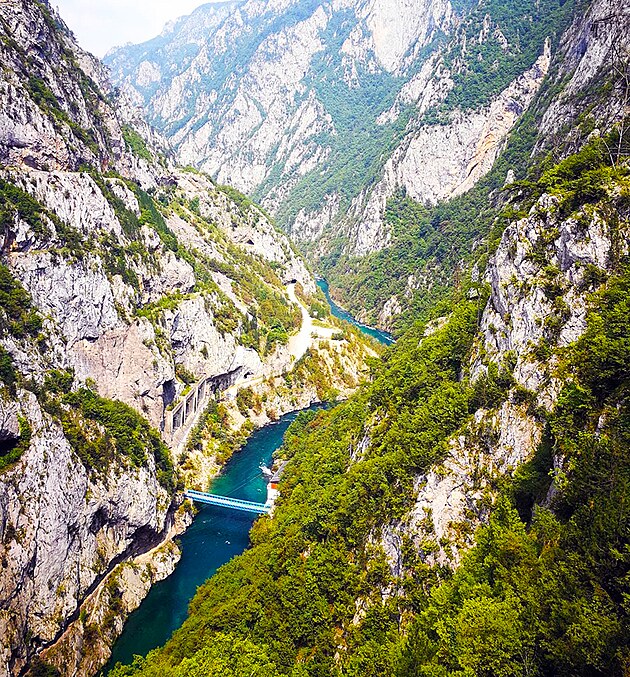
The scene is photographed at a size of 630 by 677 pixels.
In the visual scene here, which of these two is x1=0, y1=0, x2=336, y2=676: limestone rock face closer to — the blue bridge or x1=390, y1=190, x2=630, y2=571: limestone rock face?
the blue bridge

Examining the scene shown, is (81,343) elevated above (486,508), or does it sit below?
above

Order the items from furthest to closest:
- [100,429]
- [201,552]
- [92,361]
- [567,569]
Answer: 1. [92,361]
2. [201,552]
3. [100,429]
4. [567,569]

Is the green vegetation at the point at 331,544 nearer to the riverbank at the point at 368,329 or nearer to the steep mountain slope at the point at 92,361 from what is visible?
the steep mountain slope at the point at 92,361

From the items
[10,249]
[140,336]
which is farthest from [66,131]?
[140,336]

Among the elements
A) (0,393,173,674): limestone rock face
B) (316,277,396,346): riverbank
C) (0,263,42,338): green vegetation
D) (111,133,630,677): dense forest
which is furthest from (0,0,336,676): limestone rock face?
(316,277,396,346): riverbank

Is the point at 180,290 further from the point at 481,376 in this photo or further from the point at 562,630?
the point at 562,630

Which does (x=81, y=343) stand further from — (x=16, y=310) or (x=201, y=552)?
(x=201, y=552)

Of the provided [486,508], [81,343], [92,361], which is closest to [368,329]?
[92,361]
